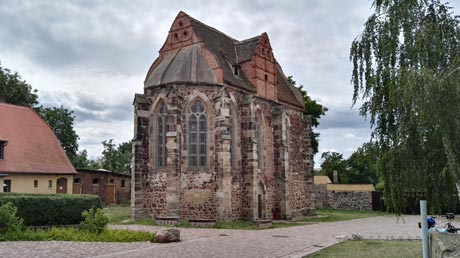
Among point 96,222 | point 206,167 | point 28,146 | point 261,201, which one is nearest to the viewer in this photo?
point 96,222

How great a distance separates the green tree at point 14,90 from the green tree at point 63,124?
7.61 feet

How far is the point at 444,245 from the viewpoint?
5.98 metres

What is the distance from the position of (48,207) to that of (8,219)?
205cm

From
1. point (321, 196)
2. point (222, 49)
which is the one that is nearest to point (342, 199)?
point (321, 196)

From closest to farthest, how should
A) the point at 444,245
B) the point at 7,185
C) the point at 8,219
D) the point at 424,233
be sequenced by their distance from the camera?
the point at 444,245
the point at 424,233
the point at 8,219
the point at 7,185

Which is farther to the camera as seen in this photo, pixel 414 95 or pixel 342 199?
pixel 342 199

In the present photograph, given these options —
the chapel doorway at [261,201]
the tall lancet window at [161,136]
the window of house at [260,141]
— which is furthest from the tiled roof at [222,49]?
the chapel doorway at [261,201]

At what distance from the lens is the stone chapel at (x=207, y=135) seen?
72.6 ft

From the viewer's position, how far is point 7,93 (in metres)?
35.5

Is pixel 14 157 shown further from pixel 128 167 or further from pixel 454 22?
pixel 128 167

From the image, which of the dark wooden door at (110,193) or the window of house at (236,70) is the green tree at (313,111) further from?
the dark wooden door at (110,193)

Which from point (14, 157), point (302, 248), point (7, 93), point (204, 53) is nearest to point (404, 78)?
point (302, 248)

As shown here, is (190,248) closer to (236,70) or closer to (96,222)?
(96,222)

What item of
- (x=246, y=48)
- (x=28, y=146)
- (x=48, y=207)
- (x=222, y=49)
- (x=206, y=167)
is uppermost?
(x=246, y=48)
